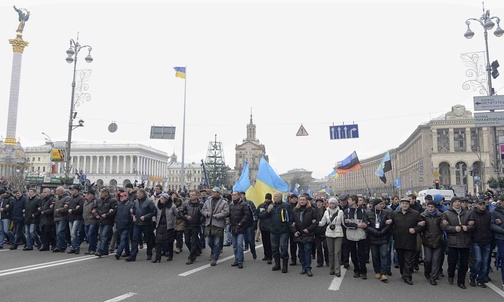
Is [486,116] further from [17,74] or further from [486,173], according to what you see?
[486,173]

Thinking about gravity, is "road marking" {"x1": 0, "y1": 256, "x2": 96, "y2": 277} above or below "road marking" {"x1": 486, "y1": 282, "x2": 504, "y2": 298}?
above

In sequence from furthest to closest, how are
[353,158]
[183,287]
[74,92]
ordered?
[353,158]
[74,92]
[183,287]

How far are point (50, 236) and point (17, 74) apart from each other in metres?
58.7

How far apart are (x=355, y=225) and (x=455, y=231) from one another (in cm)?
221

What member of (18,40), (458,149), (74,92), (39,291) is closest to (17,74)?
(18,40)

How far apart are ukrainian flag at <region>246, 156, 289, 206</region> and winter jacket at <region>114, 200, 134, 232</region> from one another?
5.56 meters

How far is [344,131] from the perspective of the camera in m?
26.0

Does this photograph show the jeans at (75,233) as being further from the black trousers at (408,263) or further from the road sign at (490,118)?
the road sign at (490,118)

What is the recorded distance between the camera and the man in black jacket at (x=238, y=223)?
1026 cm

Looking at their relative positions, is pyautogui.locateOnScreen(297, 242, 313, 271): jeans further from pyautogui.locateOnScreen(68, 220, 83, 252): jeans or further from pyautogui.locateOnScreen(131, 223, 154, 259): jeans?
pyautogui.locateOnScreen(68, 220, 83, 252): jeans

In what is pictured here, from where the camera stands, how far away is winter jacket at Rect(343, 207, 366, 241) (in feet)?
30.5

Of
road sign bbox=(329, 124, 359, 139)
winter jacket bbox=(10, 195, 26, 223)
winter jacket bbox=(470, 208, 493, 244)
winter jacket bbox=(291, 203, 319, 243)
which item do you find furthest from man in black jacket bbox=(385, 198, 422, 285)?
road sign bbox=(329, 124, 359, 139)

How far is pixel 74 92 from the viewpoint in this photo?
75.0ft

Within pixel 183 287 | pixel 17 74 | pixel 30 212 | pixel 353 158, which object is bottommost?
pixel 183 287
